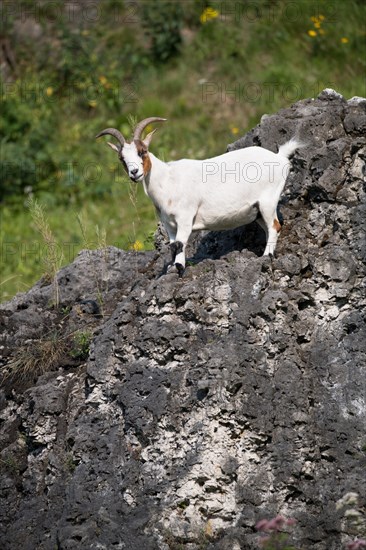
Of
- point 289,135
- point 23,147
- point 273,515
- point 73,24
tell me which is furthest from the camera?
point 73,24

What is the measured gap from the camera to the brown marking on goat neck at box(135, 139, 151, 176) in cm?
898

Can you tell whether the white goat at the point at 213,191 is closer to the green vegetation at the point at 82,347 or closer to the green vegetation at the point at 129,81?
the green vegetation at the point at 82,347

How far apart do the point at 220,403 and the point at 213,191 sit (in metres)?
1.98

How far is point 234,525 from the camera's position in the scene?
8.01m

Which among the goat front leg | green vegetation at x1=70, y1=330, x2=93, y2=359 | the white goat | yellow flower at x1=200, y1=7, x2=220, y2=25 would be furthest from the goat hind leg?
yellow flower at x1=200, y1=7, x2=220, y2=25

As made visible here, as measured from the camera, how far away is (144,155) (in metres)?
9.04

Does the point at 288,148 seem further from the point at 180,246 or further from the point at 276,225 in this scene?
the point at 180,246

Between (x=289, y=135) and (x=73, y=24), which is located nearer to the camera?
(x=289, y=135)


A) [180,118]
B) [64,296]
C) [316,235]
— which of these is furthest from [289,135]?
[180,118]

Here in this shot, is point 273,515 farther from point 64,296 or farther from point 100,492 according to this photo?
point 64,296

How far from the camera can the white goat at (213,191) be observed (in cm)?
908

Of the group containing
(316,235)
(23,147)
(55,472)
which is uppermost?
(316,235)

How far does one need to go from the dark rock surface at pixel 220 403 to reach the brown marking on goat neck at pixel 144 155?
962 mm

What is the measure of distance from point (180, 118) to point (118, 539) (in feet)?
35.3
